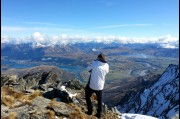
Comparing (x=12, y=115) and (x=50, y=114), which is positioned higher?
(x=12, y=115)

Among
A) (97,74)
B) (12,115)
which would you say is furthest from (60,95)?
(12,115)

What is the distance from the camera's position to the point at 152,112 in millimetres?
193250

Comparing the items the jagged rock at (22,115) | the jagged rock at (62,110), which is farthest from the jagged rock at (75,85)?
the jagged rock at (22,115)

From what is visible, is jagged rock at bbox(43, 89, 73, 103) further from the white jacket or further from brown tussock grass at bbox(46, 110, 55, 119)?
the white jacket

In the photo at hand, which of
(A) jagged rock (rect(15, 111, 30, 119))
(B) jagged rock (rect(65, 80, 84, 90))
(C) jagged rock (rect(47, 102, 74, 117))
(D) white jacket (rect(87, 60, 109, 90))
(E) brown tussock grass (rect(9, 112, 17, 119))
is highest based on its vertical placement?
(D) white jacket (rect(87, 60, 109, 90))

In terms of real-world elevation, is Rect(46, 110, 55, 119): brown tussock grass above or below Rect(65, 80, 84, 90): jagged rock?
above

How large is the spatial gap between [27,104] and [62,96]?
12.9ft

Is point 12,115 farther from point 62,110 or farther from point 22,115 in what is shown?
point 62,110

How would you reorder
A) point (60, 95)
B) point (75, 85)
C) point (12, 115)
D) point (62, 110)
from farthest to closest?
point (75, 85) → point (60, 95) → point (62, 110) → point (12, 115)

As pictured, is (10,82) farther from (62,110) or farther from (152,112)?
(152,112)

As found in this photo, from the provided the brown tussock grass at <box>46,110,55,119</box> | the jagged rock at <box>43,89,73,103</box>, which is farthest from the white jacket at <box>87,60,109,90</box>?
the jagged rock at <box>43,89,73,103</box>

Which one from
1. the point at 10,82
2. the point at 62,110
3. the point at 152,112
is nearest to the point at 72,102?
the point at 62,110

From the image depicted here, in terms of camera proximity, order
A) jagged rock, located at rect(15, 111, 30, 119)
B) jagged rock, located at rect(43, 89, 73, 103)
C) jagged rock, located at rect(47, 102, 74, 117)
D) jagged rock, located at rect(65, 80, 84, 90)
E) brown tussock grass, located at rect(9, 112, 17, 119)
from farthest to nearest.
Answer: jagged rock, located at rect(65, 80, 84, 90) → jagged rock, located at rect(43, 89, 73, 103) → jagged rock, located at rect(47, 102, 74, 117) → jagged rock, located at rect(15, 111, 30, 119) → brown tussock grass, located at rect(9, 112, 17, 119)

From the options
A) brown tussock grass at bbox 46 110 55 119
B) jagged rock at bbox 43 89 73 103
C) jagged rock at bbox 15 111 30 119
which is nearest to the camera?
jagged rock at bbox 15 111 30 119
